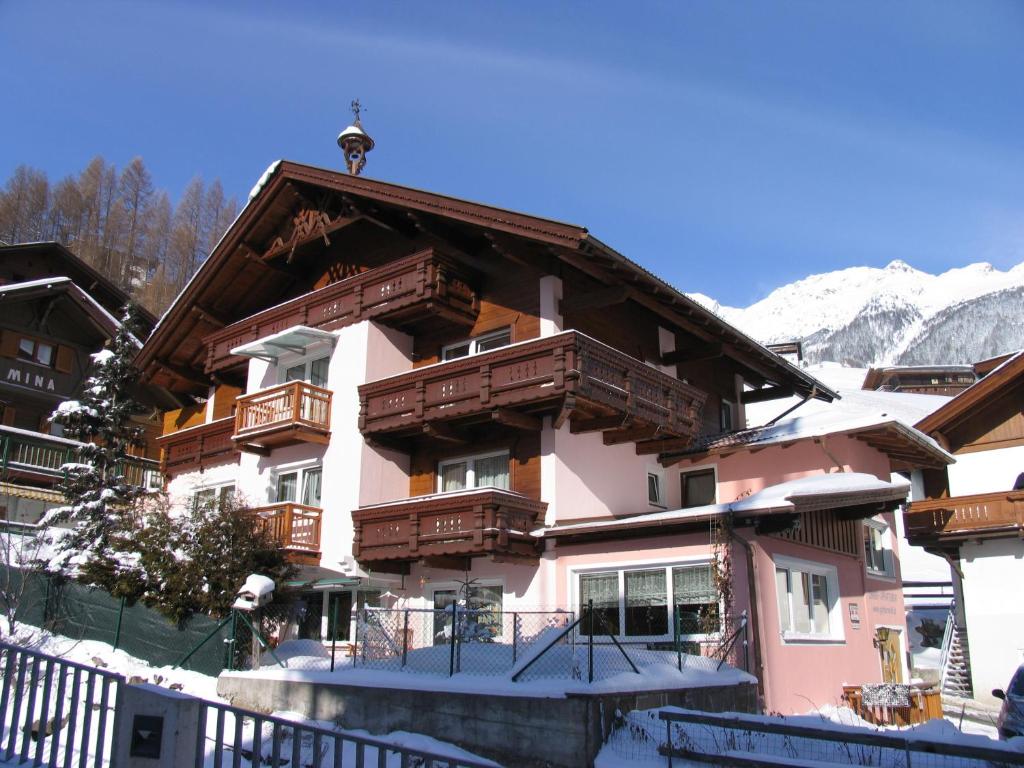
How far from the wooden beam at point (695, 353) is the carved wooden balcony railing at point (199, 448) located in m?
12.0

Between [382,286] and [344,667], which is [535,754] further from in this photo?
[382,286]

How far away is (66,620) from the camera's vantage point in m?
20.7

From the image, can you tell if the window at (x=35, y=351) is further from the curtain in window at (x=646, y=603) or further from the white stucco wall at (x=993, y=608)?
the white stucco wall at (x=993, y=608)

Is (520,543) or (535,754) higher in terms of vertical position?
(520,543)

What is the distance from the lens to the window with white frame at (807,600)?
19297mm

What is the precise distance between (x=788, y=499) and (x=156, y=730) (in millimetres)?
12498

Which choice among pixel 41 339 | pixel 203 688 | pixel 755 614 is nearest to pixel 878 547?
pixel 755 614

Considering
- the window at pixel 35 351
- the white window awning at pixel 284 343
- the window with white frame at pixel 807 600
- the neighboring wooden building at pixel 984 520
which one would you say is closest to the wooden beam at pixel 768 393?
the neighboring wooden building at pixel 984 520

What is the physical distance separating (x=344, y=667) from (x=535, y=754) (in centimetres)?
477

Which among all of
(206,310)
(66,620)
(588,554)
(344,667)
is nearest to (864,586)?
(588,554)

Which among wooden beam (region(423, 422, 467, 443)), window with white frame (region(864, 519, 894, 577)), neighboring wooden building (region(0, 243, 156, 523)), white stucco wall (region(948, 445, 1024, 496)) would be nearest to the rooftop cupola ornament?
wooden beam (region(423, 422, 467, 443))

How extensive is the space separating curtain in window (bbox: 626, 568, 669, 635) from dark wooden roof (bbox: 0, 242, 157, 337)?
1116 inches

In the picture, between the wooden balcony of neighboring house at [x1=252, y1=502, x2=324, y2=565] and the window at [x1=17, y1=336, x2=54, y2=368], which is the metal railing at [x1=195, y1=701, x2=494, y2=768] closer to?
the wooden balcony of neighboring house at [x1=252, y1=502, x2=324, y2=565]

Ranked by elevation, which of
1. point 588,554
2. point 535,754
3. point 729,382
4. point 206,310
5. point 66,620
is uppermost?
point 206,310
